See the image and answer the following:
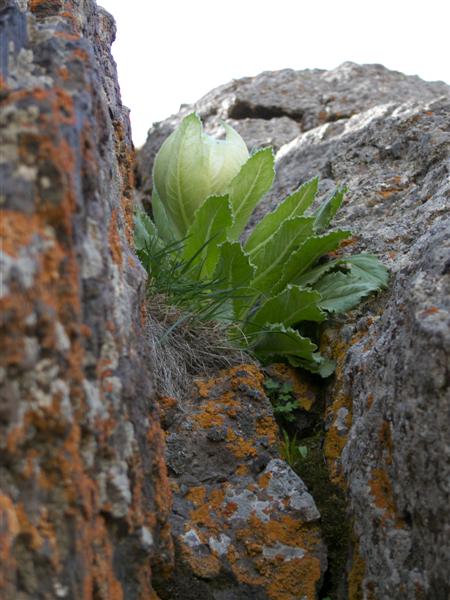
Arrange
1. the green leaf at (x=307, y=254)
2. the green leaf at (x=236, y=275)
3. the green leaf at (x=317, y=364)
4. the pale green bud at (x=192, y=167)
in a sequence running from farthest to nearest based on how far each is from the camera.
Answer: the pale green bud at (x=192, y=167), the green leaf at (x=307, y=254), the green leaf at (x=236, y=275), the green leaf at (x=317, y=364)

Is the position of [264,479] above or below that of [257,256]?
below

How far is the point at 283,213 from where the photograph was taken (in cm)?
322

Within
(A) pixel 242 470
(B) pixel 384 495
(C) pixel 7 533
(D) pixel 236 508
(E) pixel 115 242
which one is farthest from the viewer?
(A) pixel 242 470

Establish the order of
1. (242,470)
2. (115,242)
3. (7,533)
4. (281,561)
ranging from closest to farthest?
(7,533) → (115,242) → (281,561) → (242,470)

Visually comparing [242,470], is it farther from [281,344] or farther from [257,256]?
[257,256]

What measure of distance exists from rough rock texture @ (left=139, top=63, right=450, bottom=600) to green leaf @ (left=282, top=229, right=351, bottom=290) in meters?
0.22

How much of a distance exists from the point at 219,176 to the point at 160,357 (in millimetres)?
1052

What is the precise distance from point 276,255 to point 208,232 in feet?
0.87

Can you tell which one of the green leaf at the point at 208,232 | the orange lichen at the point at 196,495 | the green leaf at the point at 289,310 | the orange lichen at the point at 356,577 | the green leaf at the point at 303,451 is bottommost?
the orange lichen at the point at 356,577

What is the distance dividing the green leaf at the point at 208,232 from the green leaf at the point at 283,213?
171 mm

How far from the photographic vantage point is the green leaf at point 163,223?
134 inches

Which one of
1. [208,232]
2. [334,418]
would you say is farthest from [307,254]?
[334,418]

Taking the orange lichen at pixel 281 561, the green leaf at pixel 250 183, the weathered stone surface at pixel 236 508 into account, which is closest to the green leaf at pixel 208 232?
the green leaf at pixel 250 183

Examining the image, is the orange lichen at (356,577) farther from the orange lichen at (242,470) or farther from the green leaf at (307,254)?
the green leaf at (307,254)
